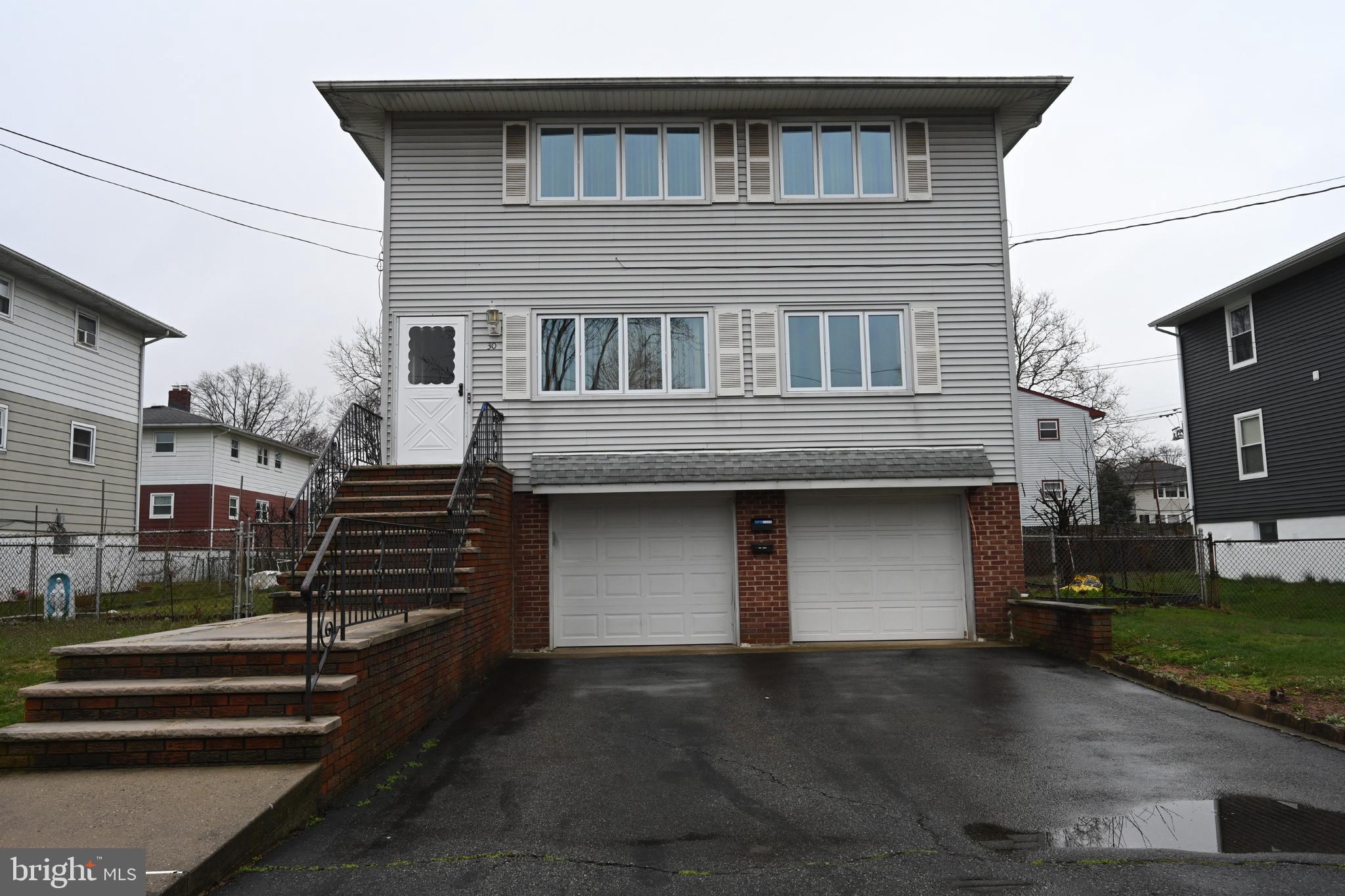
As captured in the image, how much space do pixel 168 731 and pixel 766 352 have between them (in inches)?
361

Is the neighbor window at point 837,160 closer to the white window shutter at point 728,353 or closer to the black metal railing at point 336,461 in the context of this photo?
the white window shutter at point 728,353

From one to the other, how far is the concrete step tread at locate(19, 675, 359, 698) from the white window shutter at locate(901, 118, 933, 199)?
10.7 metres

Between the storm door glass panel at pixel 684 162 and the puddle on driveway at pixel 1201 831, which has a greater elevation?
the storm door glass panel at pixel 684 162

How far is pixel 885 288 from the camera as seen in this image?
13.1 metres

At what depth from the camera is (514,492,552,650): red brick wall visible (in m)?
12.1

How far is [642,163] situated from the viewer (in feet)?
43.4

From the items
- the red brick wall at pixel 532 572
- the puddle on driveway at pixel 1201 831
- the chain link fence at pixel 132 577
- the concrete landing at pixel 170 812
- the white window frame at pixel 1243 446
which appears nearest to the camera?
the concrete landing at pixel 170 812

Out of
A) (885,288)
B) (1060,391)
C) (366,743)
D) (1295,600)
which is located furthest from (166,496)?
(1060,391)

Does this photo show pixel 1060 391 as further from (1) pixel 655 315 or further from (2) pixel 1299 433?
(1) pixel 655 315

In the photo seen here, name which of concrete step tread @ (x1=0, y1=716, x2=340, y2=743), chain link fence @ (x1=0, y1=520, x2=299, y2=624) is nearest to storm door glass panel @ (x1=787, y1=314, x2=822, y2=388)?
chain link fence @ (x1=0, y1=520, x2=299, y2=624)

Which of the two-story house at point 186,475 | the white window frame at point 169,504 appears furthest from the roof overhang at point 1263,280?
the white window frame at point 169,504

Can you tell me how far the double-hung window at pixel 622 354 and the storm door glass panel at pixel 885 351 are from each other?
Answer: 7.73ft

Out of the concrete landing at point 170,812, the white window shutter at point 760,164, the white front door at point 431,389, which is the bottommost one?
the concrete landing at point 170,812

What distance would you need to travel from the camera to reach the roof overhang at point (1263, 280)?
18172 millimetres
